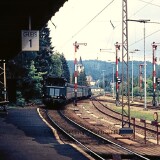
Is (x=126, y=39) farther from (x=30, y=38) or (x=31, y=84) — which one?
(x=31, y=84)

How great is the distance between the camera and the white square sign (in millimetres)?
14039

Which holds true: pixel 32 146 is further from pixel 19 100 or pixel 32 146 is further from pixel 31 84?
pixel 31 84

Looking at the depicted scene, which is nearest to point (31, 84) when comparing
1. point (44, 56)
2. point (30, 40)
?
point (44, 56)

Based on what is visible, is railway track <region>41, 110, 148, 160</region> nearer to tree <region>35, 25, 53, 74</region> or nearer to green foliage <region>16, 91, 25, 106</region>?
green foliage <region>16, 91, 25, 106</region>

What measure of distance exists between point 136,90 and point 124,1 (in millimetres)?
116828

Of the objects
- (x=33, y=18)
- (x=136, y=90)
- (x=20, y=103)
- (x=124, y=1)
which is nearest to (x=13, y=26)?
(x=33, y=18)

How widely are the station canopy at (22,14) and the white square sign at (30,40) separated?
A: 0.58m

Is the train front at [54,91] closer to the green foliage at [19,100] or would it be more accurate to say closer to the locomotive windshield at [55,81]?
the locomotive windshield at [55,81]

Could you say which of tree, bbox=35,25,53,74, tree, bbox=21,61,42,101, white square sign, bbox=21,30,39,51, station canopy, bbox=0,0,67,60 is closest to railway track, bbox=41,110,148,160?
white square sign, bbox=21,30,39,51

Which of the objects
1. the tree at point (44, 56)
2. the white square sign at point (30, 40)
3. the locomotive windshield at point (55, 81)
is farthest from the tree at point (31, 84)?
the white square sign at point (30, 40)

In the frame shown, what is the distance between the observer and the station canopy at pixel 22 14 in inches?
461

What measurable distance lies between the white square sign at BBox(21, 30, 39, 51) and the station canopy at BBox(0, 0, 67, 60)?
0.58 m

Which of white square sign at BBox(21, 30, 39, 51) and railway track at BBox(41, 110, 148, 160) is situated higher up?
white square sign at BBox(21, 30, 39, 51)

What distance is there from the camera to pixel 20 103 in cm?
4956
